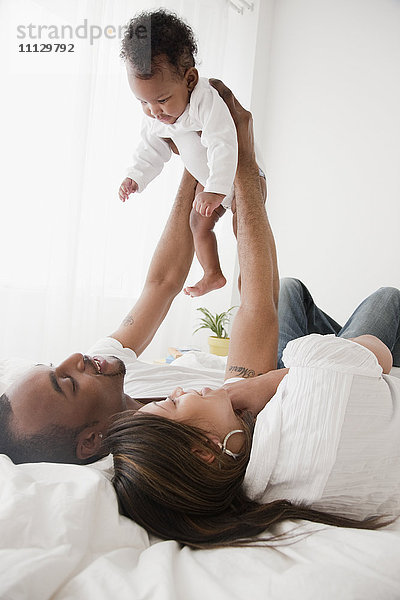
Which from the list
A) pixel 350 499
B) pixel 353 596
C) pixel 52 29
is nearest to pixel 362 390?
pixel 350 499

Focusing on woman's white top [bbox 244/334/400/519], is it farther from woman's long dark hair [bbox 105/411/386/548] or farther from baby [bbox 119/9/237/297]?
baby [bbox 119/9/237/297]

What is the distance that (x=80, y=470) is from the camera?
907mm

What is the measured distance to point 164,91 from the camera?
161cm

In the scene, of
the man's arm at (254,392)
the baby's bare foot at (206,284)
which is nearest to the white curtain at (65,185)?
the baby's bare foot at (206,284)

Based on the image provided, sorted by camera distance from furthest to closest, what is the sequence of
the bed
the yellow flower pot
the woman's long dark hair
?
the yellow flower pot → the woman's long dark hair → the bed

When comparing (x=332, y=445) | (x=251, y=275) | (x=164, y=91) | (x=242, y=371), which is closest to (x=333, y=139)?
(x=164, y=91)

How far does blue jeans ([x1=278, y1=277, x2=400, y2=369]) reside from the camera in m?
1.85

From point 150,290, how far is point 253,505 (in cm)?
105

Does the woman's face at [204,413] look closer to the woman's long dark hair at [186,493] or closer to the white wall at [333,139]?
the woman's long dark hair at [186,493]

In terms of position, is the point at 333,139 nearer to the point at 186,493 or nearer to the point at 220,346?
the point at 220,346

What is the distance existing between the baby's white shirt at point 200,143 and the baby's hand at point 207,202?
0.05ft

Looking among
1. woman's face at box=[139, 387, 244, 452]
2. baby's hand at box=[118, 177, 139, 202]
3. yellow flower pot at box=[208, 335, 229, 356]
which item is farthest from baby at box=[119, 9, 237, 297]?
yellow flower pot at box=[208, 335, 229, 356]

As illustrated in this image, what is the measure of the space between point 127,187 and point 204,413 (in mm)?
1114

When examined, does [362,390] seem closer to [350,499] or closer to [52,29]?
[350,499]
